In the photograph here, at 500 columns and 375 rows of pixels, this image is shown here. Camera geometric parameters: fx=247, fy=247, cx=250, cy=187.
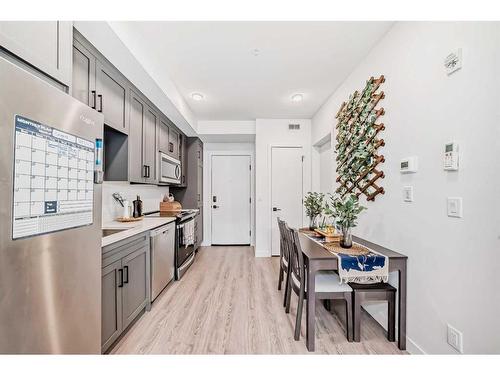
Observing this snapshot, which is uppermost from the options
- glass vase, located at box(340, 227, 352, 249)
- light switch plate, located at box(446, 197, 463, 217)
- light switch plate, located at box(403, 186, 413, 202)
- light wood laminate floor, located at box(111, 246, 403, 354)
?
light switch plate, located at box(403, 186, 413, 202)

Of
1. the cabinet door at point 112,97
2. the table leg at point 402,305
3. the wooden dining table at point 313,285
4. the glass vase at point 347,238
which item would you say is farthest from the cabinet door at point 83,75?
the table leg at point 402,305

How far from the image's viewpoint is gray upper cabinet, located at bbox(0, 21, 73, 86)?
1.02 meters

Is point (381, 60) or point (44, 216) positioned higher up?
point (381, 60)

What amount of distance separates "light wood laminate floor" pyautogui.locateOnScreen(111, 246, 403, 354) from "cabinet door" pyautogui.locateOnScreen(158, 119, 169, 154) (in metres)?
1.86

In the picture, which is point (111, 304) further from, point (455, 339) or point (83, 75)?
point (455, 339)

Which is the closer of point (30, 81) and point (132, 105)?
point (30, 81)

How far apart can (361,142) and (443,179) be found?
3.66 feet

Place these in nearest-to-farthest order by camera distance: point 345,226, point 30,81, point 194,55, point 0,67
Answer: point 0,67, point 30,81, point 345,226, point 194,55

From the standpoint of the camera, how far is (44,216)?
38.1 inches

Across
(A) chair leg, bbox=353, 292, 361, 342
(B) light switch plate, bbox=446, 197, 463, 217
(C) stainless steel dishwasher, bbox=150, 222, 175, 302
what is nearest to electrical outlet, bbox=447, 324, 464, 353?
(A) chair leg, bbox=353, 292, 361, 342

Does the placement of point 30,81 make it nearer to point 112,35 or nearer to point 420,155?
point 112,35

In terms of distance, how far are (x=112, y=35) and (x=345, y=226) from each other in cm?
234

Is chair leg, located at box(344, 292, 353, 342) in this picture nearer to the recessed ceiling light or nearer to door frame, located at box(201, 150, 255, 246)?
the recessed ceiling light

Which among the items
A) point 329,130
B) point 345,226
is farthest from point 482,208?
point 329,130
